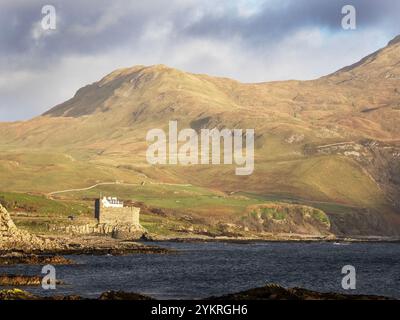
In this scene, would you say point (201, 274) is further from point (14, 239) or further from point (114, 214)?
point (114, 214)

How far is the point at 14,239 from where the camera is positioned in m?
132

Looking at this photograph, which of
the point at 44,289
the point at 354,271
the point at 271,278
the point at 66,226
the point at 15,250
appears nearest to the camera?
the point at 44,289

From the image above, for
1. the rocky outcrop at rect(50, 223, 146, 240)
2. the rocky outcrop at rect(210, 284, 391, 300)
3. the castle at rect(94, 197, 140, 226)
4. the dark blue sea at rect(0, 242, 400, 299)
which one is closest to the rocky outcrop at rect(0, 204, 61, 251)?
the dark blue sea at rect(0, 242, 400, 299)

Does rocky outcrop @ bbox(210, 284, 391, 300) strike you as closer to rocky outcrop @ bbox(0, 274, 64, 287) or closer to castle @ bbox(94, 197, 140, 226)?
rocky outcrop @ bbox(0, 274, 64, 287)

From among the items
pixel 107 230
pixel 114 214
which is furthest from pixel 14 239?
pixel 114 214

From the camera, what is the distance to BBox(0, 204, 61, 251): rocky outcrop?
128000 millimetres

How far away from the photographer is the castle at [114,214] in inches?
7141

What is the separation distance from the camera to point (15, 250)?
4892 inches

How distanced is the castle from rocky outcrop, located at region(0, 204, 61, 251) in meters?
44.4

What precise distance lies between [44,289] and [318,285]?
3241 centimetres

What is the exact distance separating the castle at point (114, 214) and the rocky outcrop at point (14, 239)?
44.4 meters

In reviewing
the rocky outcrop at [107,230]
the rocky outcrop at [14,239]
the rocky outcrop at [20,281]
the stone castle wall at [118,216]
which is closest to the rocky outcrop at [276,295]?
the rocky outcrop at [20,281]
